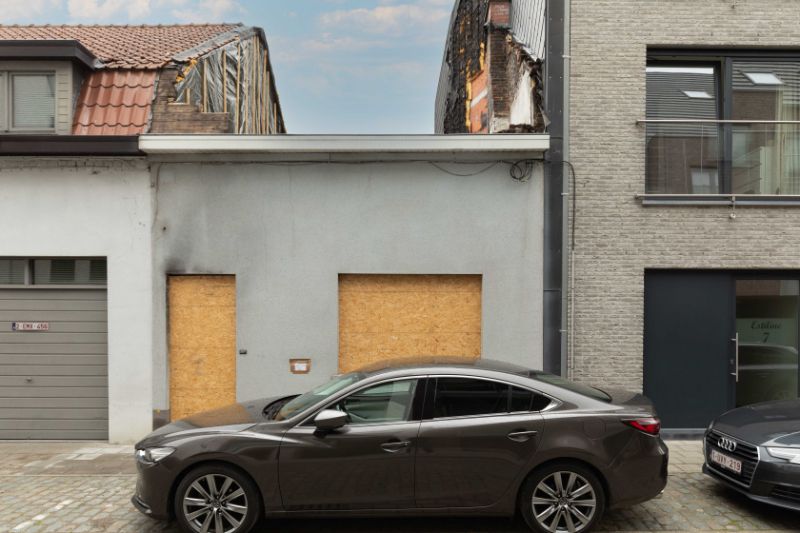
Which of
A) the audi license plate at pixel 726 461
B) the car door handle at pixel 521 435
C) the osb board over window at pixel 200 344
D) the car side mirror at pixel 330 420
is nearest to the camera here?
the car side mirror at pixel 330 420

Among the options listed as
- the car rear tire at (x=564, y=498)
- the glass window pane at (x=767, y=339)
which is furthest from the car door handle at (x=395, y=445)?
the glass window pane at (x=767, y=339)

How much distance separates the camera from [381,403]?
5.18 meters

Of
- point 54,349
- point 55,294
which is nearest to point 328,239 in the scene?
point 55,294

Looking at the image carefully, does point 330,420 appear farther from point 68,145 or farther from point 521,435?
point 68,145

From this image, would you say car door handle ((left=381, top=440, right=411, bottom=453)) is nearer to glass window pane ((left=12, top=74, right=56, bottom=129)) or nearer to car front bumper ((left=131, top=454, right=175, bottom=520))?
car front bumper ((left=131, top=454, right=175, bottom=520))

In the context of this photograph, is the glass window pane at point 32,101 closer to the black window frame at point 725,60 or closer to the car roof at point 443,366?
the car roof at point 443,366

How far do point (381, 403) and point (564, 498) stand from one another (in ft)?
5.85

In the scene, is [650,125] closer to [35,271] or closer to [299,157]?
[299,157]

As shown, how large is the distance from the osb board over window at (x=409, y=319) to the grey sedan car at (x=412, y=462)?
3295mm

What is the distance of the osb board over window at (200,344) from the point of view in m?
8.42

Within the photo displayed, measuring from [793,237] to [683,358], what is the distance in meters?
2.30

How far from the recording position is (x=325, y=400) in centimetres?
515

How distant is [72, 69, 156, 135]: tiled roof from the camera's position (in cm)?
853

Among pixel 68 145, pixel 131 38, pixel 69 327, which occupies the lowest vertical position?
pixel 69 327
